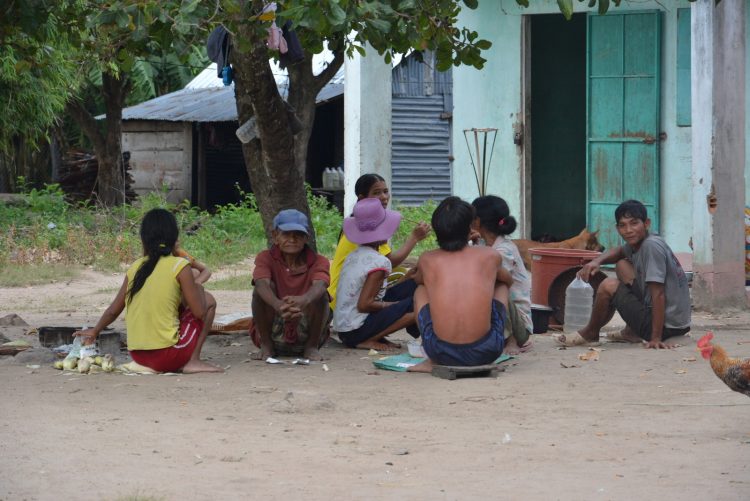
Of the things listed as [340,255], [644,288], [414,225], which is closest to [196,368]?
[340,255]

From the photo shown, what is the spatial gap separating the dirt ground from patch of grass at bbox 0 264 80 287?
498 cm

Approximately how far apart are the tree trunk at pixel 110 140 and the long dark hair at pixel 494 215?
14.0 metres

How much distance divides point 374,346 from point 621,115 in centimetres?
456

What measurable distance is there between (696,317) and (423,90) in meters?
12.7

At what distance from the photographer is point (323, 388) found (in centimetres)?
612

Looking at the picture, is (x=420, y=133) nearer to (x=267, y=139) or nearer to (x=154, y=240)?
(x=267, y=139)

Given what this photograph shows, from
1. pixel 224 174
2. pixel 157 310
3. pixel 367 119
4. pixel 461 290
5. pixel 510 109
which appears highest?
pixel 510 109

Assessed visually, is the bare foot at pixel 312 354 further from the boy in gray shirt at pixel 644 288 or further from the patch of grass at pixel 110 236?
the patch of grass at pixel 110 236

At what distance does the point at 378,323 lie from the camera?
24.3 feet

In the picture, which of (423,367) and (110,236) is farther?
(110,236)

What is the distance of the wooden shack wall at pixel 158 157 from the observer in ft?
77.1

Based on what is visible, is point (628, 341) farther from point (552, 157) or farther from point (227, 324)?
point (552, 157)

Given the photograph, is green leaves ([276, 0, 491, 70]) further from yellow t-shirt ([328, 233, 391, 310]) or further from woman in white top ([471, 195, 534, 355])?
yellow t-shirt ([328, 233, 391, 310])

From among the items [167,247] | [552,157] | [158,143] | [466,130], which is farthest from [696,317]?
[158,143]
